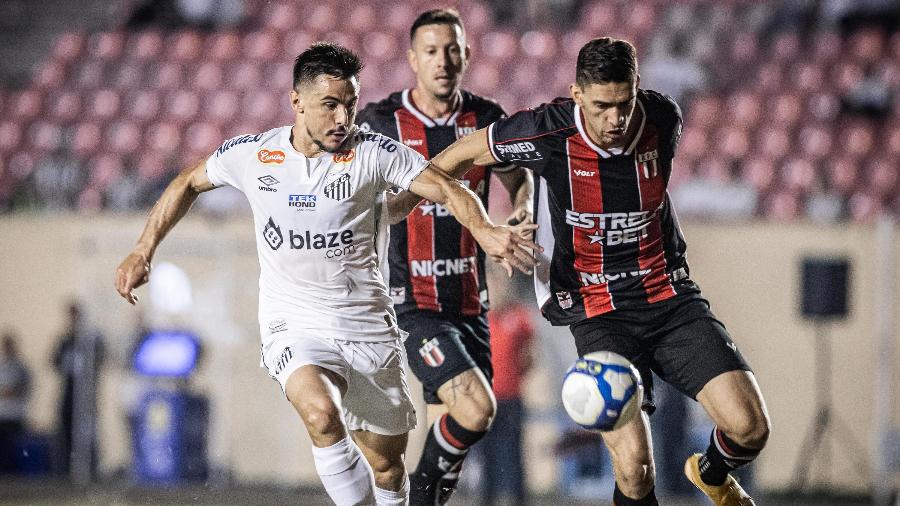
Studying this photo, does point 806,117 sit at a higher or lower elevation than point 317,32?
lower

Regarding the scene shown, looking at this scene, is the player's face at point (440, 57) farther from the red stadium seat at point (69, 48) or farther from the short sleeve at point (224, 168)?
the red stadium seat at point (69, 48)

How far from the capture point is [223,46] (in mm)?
15961

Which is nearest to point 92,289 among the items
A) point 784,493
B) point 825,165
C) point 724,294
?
point 724,294

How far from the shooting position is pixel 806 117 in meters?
14.0

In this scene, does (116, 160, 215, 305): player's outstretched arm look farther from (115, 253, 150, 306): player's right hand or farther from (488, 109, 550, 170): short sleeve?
(488, 109, 550, 170): short sleeve

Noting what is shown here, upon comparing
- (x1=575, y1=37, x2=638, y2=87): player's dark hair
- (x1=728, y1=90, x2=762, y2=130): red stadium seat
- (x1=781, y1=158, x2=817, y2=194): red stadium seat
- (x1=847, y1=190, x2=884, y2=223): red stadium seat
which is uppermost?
(x1=728, y1=90, x2=762, y2=130): red stadium seat

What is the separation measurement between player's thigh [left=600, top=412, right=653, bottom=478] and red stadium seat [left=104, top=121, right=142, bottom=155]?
10935 mm

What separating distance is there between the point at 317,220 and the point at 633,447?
1808 millimetres

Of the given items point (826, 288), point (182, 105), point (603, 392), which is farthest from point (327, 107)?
point (182, 105)

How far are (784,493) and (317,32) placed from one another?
8.76m

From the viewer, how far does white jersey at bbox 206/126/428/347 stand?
5445 mm

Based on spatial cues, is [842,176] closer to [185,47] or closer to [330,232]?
[185,47]

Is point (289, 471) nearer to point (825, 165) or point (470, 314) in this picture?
point (470, 314)

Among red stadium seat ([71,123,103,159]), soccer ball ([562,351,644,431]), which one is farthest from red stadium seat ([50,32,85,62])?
soccer ball ([562,351,644,431])
